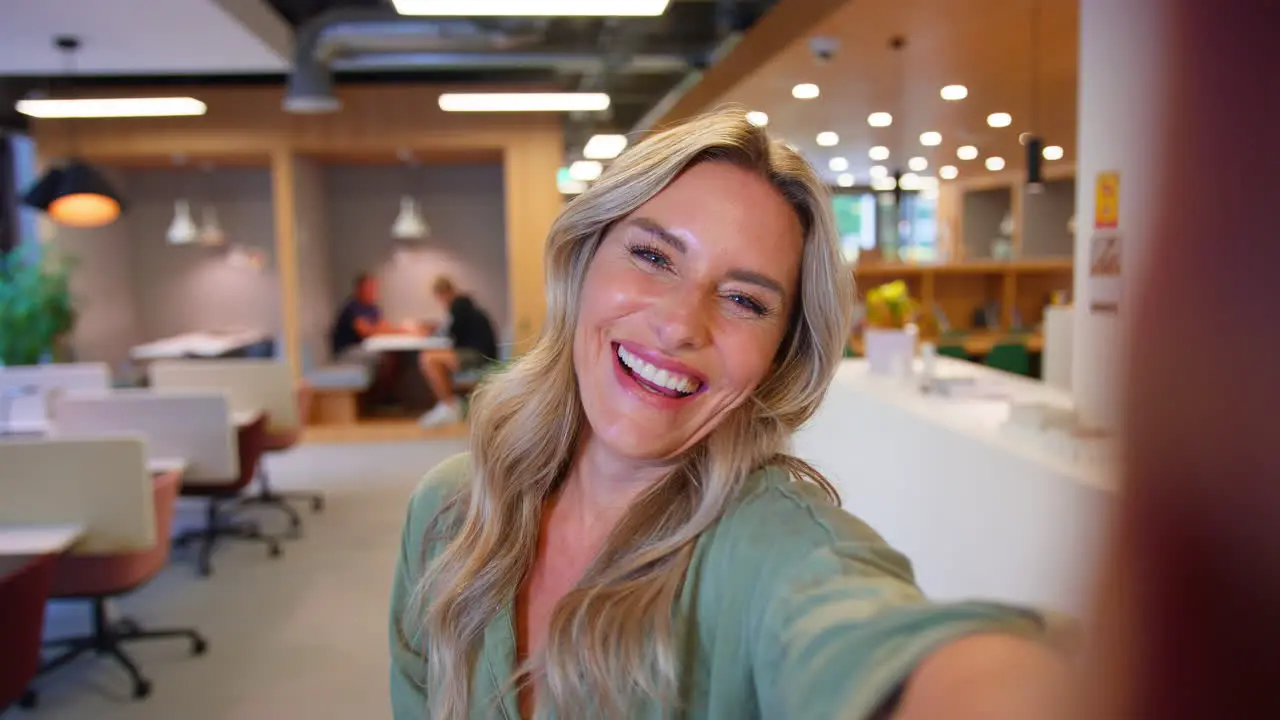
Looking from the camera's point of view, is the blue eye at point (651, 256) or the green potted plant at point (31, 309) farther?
the green potted plant at point (31, 309)

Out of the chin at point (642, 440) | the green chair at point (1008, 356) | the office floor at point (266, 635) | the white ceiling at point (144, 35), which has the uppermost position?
the white ceiling at point (144, 35)

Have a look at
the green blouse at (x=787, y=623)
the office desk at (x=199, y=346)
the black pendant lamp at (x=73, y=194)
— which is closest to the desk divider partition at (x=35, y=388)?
the black pendant lamp at (x=73, y=194)

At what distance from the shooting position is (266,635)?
4422mm

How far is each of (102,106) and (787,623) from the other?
7879mm

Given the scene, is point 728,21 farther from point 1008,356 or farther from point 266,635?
point 266,635

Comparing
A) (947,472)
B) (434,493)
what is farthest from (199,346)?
(434,493)

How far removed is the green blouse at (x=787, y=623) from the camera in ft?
1.83

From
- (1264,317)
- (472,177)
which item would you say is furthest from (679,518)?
(472,177)

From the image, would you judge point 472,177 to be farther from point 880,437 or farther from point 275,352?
point 880,437

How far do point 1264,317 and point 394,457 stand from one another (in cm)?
856

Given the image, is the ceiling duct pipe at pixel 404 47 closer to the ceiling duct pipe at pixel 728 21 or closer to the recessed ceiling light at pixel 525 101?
the ceiling duct pipe at pixel 728 21

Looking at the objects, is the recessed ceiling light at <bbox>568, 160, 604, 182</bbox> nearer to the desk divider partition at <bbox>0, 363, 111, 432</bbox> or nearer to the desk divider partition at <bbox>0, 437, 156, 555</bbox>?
the desk divider partition at <bbox>0, 363, 111, 432</bbox>

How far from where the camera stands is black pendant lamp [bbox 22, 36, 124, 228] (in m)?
6.03

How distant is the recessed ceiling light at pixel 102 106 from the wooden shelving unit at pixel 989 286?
6792mm
